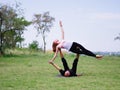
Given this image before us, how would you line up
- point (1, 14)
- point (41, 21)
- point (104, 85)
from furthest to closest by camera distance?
point (41, 21) → point (1, 14) → point (104, 85)

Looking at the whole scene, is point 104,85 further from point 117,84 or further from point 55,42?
point 55,42

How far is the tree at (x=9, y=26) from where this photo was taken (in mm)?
38281

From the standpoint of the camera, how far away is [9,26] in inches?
1518

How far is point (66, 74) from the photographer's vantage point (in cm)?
1141

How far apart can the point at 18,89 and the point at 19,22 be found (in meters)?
31.2

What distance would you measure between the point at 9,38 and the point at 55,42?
2929cm

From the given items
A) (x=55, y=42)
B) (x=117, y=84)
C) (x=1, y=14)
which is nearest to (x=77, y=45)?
(x=55, y=42)

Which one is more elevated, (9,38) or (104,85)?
(104,85)

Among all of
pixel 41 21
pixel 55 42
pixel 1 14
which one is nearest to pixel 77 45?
pixel 55 42

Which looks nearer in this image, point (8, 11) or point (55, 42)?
point (55, 42)

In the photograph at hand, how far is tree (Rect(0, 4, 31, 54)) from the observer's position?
3828 cm

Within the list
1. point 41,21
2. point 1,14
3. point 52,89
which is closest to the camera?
point 52,89

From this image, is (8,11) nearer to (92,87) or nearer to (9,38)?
(9,38)

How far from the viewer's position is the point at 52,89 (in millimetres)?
8180
